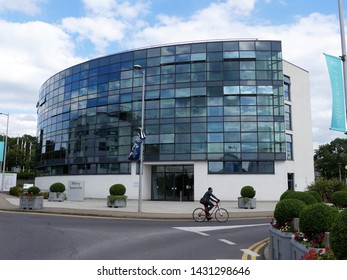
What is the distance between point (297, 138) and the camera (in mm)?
38062

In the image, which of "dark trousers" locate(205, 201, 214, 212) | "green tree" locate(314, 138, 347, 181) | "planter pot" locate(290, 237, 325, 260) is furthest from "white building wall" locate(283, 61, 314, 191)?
"green tree" locate(314, 138, 347, 181)

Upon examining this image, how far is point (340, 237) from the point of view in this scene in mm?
4148

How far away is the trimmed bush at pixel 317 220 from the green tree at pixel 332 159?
87439 mm

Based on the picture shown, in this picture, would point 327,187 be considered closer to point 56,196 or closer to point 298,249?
point 298,249

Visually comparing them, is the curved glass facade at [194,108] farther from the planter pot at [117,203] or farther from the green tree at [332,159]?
the green tree at [332,159]

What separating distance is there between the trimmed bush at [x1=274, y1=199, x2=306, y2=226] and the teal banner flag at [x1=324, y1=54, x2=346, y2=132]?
227 inches

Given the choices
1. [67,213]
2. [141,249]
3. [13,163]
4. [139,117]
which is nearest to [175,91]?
[139,117]

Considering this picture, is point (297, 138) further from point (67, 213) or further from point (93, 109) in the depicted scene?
point (67, 213)

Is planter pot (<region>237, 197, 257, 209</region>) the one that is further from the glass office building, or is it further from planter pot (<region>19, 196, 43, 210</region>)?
planter pot (<region>19, 196, 43, 210</region>)

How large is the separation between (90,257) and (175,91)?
29.4 metres

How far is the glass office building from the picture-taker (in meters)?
34.2

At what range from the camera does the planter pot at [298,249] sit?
18.2 ft

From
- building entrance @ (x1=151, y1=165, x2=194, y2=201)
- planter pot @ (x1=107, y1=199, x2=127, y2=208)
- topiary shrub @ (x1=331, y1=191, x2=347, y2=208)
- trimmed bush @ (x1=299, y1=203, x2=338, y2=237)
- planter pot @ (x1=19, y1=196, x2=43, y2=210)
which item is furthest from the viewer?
building entrance @ (x1=151, y1=165, x2=194, y2=201)

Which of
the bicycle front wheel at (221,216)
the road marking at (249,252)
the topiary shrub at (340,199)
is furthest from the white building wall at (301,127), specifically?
the road marking at (249,252)
